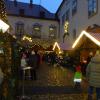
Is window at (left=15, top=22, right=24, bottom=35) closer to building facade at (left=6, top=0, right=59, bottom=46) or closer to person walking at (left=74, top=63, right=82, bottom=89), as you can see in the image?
building facade at (left=6, top=0, right=59, bottom=46)

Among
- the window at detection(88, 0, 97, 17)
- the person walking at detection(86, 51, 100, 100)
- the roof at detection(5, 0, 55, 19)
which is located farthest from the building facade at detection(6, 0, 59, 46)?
the person walking at detection(86, 51, 100, 100)

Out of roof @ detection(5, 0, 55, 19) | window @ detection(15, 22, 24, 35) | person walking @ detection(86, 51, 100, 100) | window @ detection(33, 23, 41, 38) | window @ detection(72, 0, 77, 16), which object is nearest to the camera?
person walking @ detection(86, 51, 100, 100)

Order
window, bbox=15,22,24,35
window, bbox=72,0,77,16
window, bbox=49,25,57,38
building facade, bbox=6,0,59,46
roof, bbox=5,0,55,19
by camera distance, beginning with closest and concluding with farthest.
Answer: window, bbox=72,0,77,16
window, bbox=15,22,24,35
building facade, bbox=6,0,59,46
window, bbox=49,25,57,38
roof, bbox=5,0,55,19

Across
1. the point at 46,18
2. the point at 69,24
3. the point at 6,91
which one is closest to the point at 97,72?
the point at 6,91

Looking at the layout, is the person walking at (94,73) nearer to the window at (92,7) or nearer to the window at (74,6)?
the window at (92,7)

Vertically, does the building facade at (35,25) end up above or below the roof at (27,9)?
below

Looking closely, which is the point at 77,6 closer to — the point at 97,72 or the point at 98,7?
the point at 98,7

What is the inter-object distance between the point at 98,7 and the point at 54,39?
29726 millimetres

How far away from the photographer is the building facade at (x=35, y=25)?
53.5m

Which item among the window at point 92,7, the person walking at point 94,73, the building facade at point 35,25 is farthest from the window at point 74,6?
the person walking at point 94,73

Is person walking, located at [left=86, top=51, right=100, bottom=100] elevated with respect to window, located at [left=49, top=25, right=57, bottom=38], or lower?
lower

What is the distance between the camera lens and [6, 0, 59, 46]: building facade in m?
53.5

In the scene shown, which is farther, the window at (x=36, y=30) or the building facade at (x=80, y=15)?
the window at (x=36, y=30)

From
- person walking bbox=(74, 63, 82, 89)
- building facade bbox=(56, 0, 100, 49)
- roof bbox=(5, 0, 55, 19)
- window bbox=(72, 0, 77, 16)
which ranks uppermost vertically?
roof bbox=(5, 0, 55, 19)
